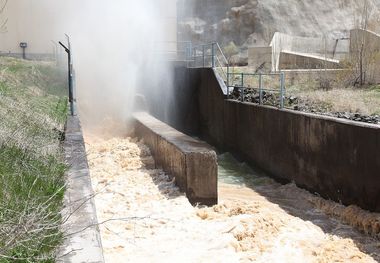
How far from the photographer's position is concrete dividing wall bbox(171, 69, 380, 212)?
8523 mm

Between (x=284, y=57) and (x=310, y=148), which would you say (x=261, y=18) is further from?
(x=310, y=148)

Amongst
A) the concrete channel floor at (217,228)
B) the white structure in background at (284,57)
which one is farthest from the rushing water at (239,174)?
the white structure in background at (284,57)

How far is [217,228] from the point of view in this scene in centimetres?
738

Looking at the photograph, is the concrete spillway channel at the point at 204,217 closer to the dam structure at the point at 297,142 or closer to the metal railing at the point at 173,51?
the dam structure at the point at 297,142

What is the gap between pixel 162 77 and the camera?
22000mm

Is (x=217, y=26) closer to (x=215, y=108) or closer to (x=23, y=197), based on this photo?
(x=215, y=108)

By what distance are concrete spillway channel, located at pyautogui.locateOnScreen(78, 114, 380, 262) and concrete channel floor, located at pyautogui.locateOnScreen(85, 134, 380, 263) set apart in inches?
0.5

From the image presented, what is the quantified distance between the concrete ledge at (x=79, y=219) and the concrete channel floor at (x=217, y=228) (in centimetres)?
30

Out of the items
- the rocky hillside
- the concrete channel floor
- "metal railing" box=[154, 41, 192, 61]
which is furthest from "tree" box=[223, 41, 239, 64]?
the concrete channel floor

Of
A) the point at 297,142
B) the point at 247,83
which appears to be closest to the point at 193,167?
the point at 297,142

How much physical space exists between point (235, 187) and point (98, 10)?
1486 centimetres

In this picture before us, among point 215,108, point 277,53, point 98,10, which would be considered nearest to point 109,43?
point 98,10

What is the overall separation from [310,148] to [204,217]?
11.9 feet

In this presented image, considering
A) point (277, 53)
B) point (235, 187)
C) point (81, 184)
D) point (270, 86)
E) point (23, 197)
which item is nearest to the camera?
point (23, 197)
